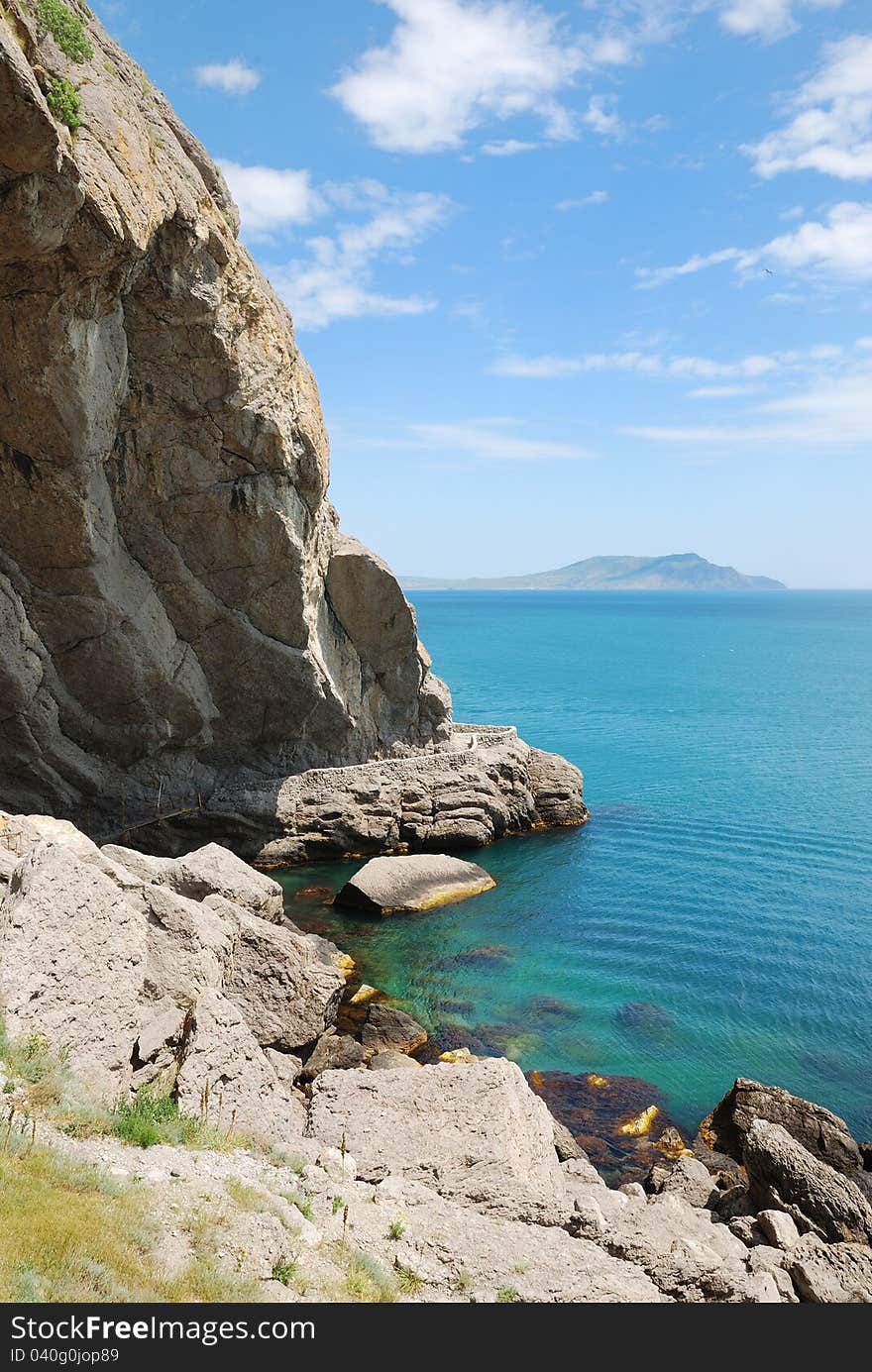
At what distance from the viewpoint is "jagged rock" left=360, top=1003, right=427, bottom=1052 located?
2302 centimetres

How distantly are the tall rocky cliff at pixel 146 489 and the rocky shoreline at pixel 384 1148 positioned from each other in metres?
14.1

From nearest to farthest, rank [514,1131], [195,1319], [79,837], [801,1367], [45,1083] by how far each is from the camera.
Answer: [195,1319]
[801,1367]
[45,1083]
[514,1131]
[79,837]

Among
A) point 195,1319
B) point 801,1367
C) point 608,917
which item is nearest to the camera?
point 195,1319

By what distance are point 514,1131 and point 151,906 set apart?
25.5 feet

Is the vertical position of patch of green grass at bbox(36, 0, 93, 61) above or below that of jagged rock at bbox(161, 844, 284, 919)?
above

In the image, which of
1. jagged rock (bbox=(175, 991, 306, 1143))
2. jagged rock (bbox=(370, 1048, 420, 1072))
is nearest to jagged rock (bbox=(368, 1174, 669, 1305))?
jagged rock (bbox=(175, 991, 306, 1143))

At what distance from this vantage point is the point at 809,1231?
49.4 ft

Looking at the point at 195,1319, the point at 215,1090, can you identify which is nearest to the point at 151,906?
the point at 215,1090

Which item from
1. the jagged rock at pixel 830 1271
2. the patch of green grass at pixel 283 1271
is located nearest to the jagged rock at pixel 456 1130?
the jagged rock at pixel 830 1271

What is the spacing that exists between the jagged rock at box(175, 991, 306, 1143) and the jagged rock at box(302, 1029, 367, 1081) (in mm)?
4505

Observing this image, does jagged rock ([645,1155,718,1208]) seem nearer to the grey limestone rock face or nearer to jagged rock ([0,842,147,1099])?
jagged rock ([0,842,147,1099])

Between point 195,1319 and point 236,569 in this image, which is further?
point 236,569

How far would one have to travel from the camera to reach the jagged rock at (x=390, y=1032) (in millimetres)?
23016

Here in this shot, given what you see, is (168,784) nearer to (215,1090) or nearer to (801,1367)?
(215,1090)
